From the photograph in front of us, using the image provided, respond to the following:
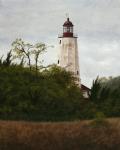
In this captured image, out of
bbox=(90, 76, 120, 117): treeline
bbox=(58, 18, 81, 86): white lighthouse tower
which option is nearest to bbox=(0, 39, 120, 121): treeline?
bbox=(90, 76, 120, 117): treeline

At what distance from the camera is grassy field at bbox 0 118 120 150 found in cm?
3122

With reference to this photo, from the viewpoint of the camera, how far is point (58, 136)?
1272 inches

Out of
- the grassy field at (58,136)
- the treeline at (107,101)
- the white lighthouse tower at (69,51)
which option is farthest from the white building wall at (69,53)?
the grassy field at (58,136)

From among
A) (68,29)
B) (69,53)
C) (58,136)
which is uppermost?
(68,29)

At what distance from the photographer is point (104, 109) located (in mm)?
48500

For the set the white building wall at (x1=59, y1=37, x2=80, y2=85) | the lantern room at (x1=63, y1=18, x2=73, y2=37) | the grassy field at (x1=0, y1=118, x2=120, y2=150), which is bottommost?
the grassy field at (x1=0, y1=118, x2=120, y2=150)

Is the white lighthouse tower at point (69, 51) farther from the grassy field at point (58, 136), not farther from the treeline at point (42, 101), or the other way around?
the grassy field at point (58, 136)

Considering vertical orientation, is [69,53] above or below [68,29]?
below

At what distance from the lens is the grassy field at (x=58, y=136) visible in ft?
102

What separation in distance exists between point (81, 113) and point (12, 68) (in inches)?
416

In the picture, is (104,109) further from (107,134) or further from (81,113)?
(107,134)

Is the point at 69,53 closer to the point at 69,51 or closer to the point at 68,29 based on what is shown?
the point at 69,51

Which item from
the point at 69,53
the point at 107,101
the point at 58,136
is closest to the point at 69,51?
the point at 69,53

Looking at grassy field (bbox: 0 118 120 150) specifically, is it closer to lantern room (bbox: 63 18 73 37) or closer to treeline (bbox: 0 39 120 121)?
treeline (bbox: 0 39 120 121)
